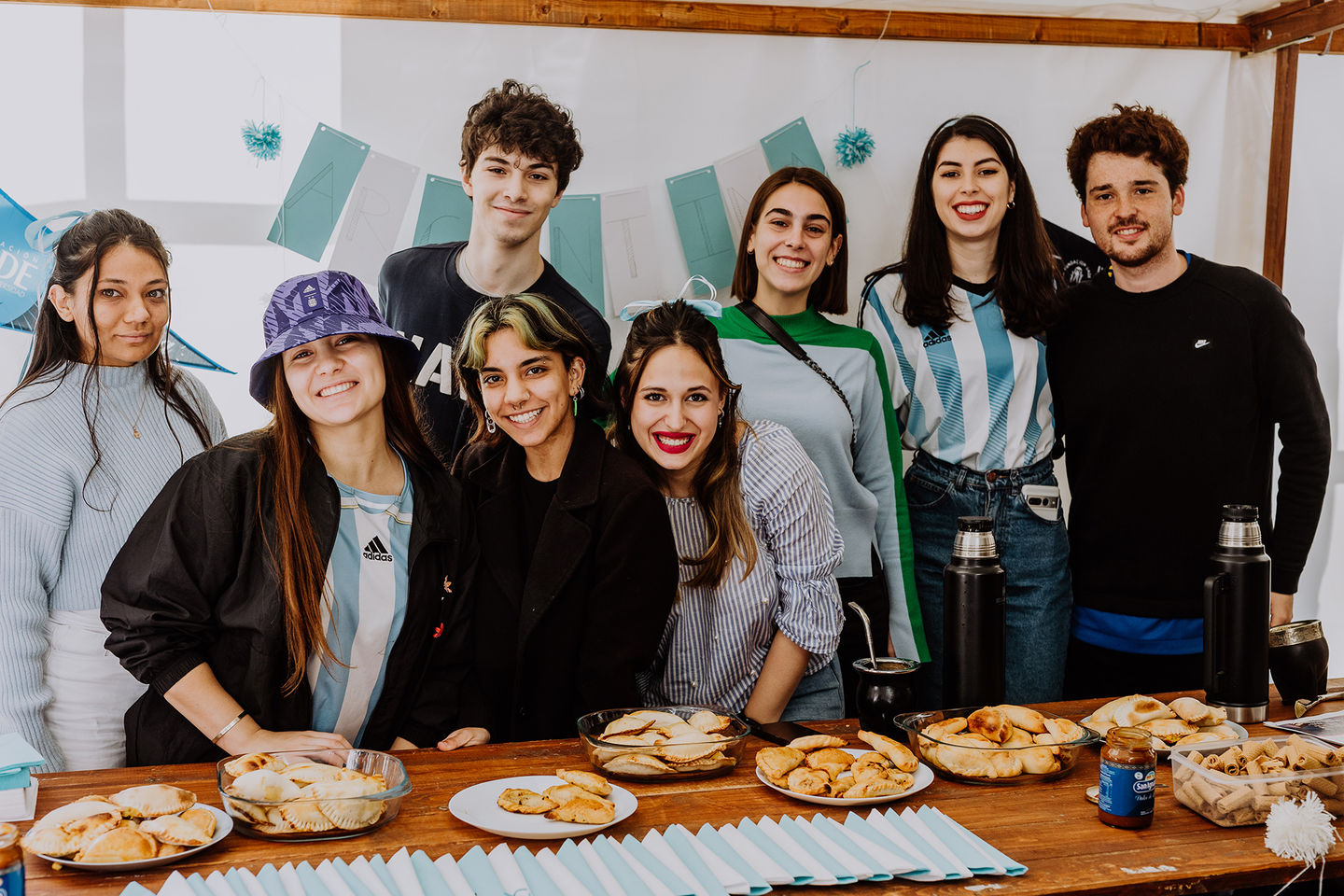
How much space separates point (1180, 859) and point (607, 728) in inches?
32.5

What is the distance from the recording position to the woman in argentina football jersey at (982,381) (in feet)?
9.16

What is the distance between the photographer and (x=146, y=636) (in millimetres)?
1880

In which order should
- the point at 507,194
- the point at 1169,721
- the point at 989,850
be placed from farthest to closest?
the point at 507,194 < the point at 1169,721 < the point at 989,850

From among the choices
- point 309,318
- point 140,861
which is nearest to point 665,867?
point 140,861

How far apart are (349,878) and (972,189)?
2297 millimetres

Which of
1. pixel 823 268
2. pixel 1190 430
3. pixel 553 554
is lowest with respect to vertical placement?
pixel 553 554

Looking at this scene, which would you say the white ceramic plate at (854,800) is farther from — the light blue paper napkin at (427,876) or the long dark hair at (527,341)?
the long dark hair at (527,341)

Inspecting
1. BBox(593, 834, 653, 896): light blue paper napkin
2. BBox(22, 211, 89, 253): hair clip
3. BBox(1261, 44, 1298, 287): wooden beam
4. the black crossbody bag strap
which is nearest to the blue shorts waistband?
the black crossbody bag strap

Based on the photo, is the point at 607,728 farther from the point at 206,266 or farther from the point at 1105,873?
the point at 206,266

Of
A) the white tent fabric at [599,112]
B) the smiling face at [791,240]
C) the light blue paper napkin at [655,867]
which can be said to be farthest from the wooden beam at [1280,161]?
the light blue paper napkin at [655,867]

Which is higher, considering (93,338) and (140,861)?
(93,338)

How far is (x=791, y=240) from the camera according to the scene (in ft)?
9.04

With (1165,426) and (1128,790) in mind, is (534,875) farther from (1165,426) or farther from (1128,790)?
(1165,426)

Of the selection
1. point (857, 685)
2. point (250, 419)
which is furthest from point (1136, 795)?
point (250, 419)
